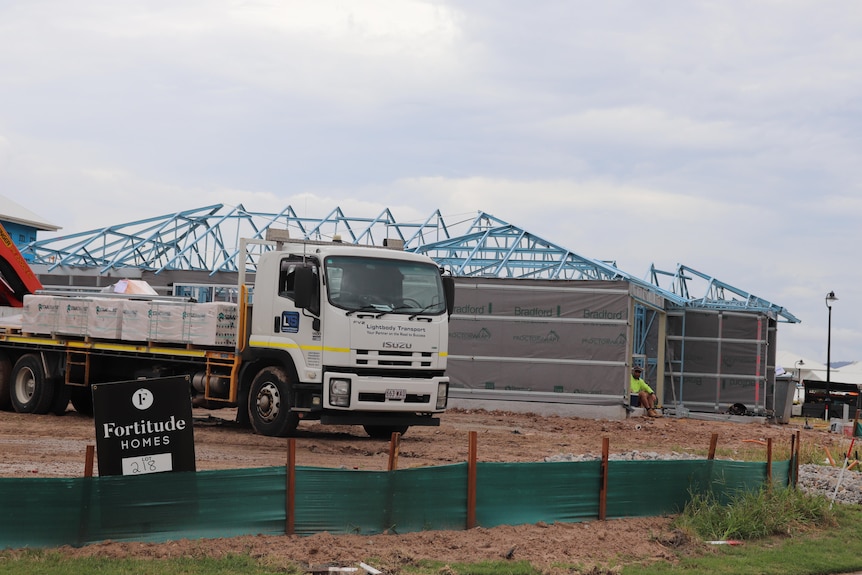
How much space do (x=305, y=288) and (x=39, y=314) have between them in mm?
6902

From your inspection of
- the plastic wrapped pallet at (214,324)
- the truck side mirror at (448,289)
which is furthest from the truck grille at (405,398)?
the plastic wrapped pallet at (214,324)

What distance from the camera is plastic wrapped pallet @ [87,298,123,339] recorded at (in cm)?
1855

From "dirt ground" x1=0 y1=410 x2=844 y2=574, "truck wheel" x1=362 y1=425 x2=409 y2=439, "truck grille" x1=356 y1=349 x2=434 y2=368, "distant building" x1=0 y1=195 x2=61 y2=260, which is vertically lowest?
"dirt ground" x1=0 y1=410 x2=844 y2=574

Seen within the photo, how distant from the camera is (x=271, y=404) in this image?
16438mm

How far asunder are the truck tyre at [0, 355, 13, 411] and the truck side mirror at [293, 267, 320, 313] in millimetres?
8106

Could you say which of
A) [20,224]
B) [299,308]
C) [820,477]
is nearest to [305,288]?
[299,308]

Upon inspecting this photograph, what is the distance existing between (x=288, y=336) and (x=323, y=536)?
6.69 metres

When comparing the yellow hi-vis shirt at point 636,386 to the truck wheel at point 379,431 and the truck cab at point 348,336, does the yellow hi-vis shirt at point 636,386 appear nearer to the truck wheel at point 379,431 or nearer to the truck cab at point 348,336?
the truck wheel at point 379,431

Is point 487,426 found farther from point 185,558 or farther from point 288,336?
point 185,558

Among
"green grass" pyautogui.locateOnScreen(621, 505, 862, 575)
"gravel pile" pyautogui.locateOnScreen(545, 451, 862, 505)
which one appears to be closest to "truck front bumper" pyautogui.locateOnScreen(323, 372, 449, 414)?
"gravel pile" pyautogui.locateOnScreen(545, 451, 862, 505)

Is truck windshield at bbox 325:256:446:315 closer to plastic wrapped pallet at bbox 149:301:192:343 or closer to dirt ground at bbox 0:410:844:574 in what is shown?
dirt ground at bbox 0:410:844:574

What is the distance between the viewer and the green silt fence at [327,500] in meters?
8.57

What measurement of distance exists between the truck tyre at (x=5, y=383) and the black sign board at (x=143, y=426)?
1268cm

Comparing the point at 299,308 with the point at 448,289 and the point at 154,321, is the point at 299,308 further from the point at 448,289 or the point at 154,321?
the point at 154,321
